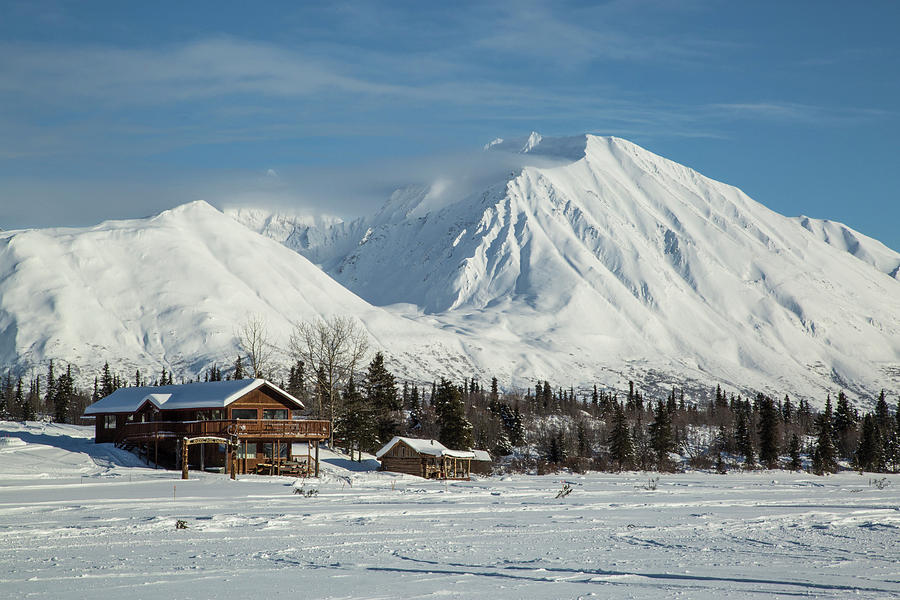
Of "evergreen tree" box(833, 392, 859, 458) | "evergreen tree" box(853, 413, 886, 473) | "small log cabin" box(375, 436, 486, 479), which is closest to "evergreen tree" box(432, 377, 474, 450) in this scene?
"small log cabin" box(375, 436, 486, 479)

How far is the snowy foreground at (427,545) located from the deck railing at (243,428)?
53.1 feet

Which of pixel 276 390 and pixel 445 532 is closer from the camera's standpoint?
pixel 445 532

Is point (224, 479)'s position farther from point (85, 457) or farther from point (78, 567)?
point (78, 567)

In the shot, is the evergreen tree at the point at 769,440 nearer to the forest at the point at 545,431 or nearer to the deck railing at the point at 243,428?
the forest at the point at 545,431

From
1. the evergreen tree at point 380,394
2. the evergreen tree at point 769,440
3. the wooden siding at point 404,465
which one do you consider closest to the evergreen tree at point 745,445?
the evergreen tree at point 769,440

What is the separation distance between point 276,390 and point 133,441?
36.7ft

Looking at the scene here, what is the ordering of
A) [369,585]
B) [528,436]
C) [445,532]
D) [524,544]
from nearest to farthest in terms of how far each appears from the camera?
[369,585], [524,544], [445,532], [528,436]

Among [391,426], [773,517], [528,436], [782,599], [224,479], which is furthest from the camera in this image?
[528,436]

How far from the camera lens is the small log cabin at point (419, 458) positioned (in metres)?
73.1

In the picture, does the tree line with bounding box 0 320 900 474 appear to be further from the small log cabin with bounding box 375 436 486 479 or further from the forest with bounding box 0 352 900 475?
the small log cabin with bounding box 375 436 486 479

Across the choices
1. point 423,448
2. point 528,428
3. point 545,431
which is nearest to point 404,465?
point 423,448

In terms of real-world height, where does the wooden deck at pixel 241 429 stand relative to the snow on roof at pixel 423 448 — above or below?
above

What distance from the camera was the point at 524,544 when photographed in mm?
24953

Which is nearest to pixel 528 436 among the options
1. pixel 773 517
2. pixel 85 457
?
pixel 85 457
